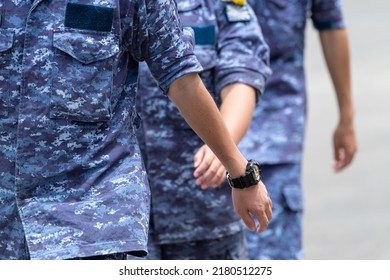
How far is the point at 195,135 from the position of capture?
240 inches

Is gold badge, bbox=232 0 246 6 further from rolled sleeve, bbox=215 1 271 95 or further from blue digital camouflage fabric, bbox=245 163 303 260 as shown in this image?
blue digital camouflage fabric, bbox=245 163 303 260

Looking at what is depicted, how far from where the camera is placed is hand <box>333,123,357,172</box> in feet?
25.9

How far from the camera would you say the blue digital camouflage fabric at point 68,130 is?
15.6 ft

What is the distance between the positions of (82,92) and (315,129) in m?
7.97

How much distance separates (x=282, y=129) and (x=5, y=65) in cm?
270

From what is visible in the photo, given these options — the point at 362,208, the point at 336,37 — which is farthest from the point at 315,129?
the point at 336,37

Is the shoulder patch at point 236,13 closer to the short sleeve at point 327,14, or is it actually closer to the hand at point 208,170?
the hand at point 208,170

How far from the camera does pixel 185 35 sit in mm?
4996

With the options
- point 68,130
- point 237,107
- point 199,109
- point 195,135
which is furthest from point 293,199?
point 68,130

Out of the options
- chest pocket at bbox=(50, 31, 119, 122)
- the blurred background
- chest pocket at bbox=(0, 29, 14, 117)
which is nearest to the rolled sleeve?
chest pocket at bbox=(50, 31, 119, 122)

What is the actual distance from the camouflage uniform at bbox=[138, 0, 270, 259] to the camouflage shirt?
41.2 inches

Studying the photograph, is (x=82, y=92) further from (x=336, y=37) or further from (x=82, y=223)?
(x=336, y=37)

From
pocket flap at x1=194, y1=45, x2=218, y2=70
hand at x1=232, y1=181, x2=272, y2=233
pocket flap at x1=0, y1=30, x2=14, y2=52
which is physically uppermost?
pocket flap at x1=0, y1=30, x2=14, y2=52

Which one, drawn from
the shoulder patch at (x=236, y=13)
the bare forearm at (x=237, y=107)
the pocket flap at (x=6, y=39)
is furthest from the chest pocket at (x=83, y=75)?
the shoulder patch at (x=236, y=13)
